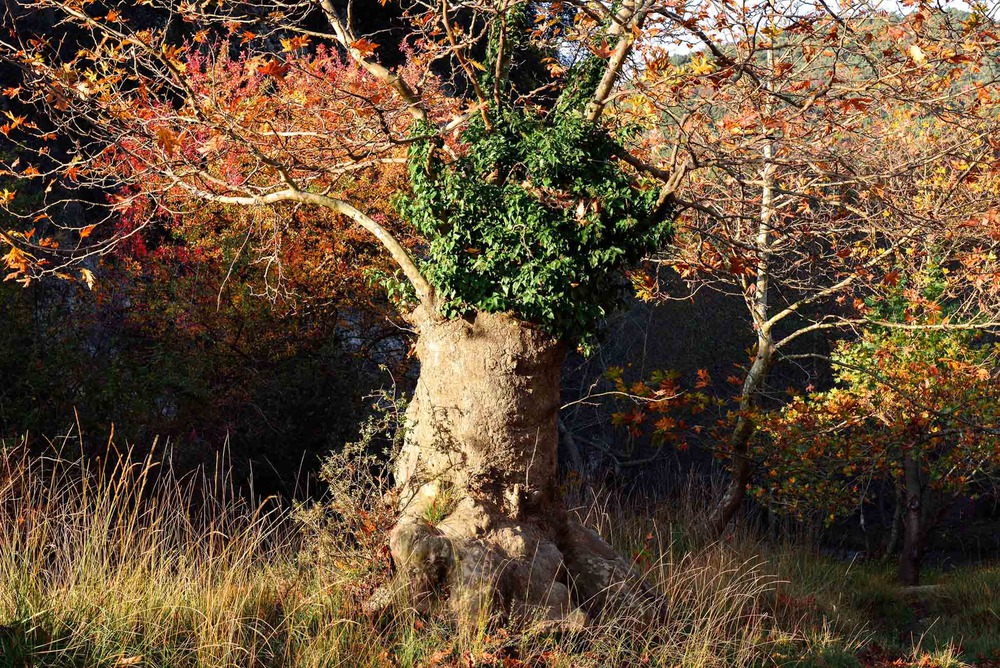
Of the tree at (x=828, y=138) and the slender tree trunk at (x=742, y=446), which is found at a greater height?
the tree at (x=828, y=138)

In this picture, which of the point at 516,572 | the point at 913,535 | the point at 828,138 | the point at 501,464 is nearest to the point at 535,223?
the point at 501,464

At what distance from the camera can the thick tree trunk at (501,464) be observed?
18.8ft

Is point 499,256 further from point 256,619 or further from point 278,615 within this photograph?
point 256,619

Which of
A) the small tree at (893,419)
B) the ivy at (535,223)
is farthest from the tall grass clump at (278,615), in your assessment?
the small tree at (893,419)

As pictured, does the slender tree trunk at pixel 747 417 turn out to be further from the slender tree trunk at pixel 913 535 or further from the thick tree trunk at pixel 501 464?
the thick tree trunk at pixel 501 464

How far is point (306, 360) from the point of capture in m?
10.3

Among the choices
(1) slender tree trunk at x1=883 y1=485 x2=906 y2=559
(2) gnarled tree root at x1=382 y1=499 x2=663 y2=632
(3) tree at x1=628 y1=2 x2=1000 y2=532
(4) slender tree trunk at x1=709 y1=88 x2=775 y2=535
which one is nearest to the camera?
(2) gnarled tree root at x1=382 y1=499 x2=663 y2=632

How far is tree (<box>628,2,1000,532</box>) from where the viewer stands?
18.3 feet

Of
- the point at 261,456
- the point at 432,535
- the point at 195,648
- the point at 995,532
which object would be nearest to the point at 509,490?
the point at 432,535

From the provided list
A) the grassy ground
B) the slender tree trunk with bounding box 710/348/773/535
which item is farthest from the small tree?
the grassy ground

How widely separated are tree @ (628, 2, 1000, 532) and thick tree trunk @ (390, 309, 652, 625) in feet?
5.47

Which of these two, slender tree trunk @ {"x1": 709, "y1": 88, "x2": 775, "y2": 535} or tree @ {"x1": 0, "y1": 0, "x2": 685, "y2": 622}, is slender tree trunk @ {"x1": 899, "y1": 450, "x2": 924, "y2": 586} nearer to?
slender tree trunk @ {"x1": 709, "y1": 88, "x2": 775, "y2": 535}

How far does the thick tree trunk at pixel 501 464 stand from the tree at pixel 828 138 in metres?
1.67

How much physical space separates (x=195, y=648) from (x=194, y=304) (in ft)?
21.6
